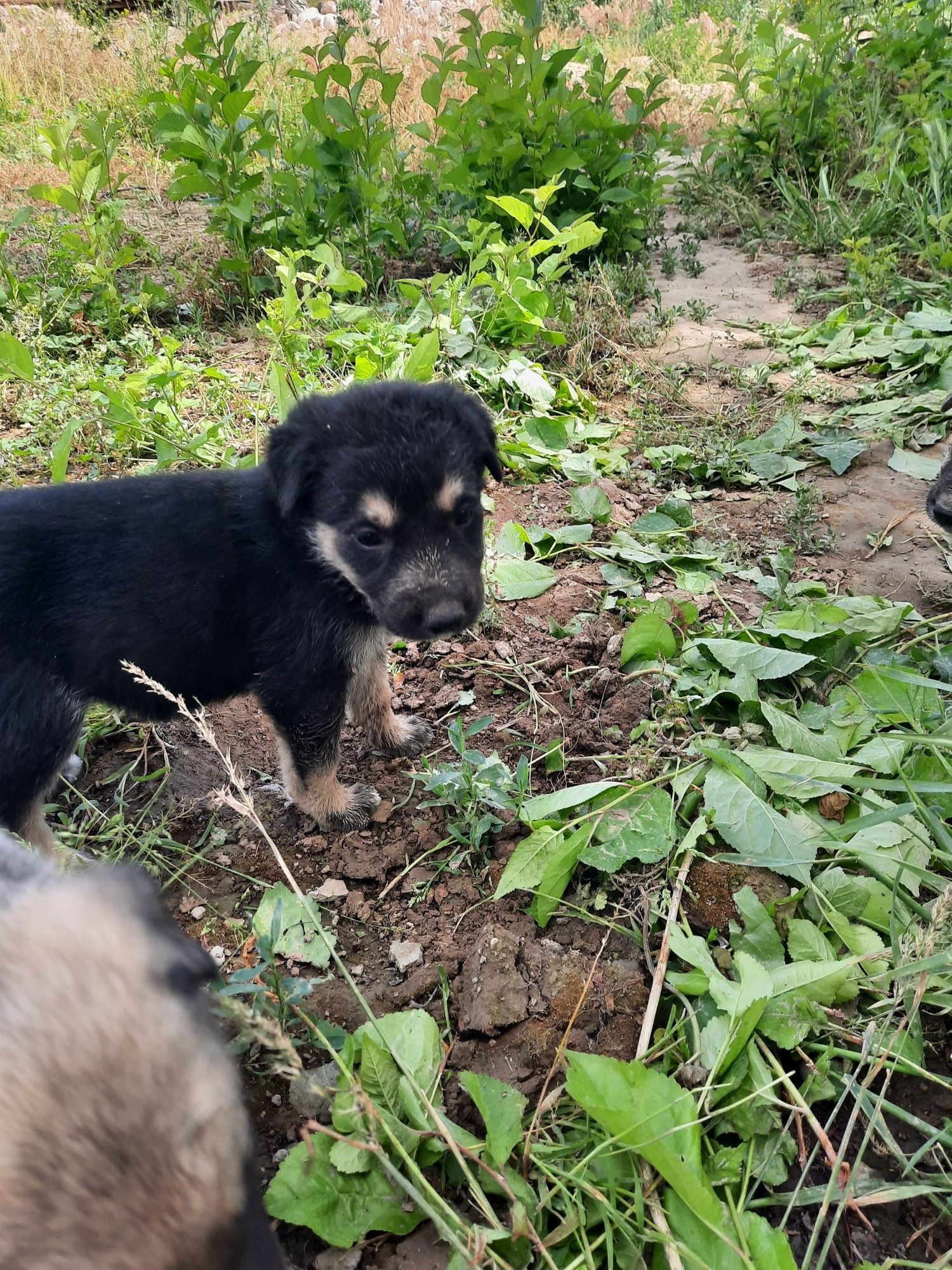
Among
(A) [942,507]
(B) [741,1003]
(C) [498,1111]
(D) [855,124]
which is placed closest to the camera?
(C) [498,1111]

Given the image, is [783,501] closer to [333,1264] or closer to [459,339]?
[459,339]

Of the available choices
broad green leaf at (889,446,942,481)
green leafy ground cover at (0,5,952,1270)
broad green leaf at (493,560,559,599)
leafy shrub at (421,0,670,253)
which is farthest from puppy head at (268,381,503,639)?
leafy shrub at (421,0,670,253)

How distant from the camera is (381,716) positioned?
3473mm

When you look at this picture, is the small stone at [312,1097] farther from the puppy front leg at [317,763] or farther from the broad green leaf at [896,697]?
the broad green leaf at [896,697]

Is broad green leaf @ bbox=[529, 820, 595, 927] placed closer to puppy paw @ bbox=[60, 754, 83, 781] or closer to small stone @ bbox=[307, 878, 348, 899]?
small stone @ bbox=[307, 878, 348, 899]

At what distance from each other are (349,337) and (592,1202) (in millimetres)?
5263

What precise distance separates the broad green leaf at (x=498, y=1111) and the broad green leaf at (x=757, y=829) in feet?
3.40

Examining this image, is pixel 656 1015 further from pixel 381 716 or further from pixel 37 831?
pixel 37 831

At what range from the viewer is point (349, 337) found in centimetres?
562

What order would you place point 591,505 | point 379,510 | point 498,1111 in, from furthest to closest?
point 591,505, point 379,510, point 498,1111

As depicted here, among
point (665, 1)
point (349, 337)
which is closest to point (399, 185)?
point (349, 337)

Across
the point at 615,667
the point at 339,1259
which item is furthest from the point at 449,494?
the point at 339,1259

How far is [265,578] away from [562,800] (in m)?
1.42

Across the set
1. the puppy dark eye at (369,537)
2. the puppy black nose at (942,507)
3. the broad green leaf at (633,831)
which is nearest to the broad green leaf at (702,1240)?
the broad green leaf at (633,831)
